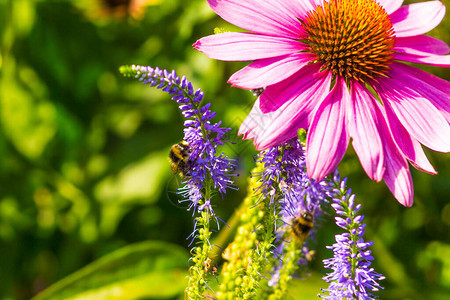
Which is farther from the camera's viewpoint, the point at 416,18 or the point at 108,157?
the point at 108,157

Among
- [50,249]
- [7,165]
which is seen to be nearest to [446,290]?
[50,249]

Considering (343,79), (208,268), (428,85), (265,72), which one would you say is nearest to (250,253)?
(208,268)

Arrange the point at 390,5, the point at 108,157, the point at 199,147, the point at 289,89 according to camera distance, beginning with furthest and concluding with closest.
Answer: the point at 108,157
the point at 390,5
the point at 289,89
the point at 199,147

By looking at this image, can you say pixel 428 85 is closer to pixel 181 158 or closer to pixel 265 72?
pixel 265 72

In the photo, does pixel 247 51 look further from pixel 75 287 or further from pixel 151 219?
pixel 151 219

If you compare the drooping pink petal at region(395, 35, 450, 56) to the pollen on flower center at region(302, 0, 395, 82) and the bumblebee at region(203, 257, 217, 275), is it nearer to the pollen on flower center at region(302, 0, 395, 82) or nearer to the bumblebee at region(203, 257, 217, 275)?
the pollen on flower center at region(302, 0, 395, 82)

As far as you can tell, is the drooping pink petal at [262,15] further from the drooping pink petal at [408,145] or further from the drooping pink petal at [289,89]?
the drooping pink petal at [408,145]

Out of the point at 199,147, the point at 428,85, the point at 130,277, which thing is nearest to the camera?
the point at 199,147

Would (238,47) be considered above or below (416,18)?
below
